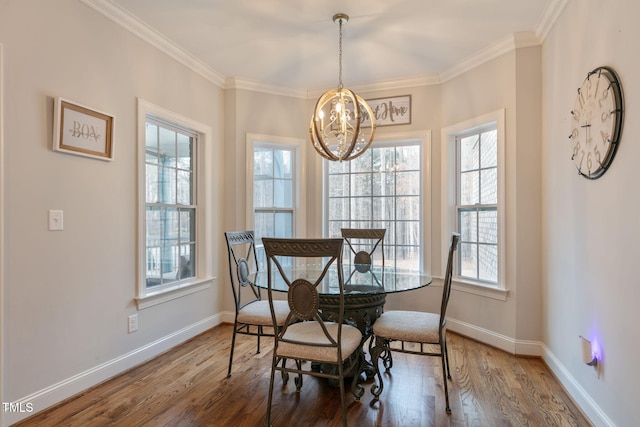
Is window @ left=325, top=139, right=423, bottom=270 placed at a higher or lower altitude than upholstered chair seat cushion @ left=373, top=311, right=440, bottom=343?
higher

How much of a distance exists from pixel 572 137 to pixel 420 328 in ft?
5.22

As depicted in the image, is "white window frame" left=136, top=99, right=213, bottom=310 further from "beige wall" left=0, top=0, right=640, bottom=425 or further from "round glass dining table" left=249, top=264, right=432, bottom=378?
"round glass dining table" left=249, top=264, right=432, bottom=378

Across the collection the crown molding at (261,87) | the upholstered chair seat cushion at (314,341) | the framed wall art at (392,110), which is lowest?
the upholstered chair seat cushion at (314,341)

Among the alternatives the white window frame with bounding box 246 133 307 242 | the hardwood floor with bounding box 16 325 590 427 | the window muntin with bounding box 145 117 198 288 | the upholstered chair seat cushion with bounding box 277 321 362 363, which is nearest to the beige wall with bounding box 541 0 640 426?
the hardwood floor with bounding box 16 325 590 427

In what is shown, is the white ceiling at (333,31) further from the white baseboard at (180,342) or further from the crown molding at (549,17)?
the white baseboard at (180,342)

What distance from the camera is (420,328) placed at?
7.33 feet

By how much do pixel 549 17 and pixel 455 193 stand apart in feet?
5.52

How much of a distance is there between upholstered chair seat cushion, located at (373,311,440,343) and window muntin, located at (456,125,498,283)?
1.24 meters

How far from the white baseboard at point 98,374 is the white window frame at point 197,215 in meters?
0.35

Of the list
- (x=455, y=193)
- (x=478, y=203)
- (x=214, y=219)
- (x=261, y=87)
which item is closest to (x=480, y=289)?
(x=478, y=203)

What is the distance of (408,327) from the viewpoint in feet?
7.39

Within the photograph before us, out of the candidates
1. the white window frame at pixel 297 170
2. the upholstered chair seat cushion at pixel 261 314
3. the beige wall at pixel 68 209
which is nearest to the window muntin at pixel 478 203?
the white window frame at pixel 297 170

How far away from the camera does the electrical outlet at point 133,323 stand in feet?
8.94

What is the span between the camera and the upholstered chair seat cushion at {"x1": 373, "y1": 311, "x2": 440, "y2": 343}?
7.20ft
